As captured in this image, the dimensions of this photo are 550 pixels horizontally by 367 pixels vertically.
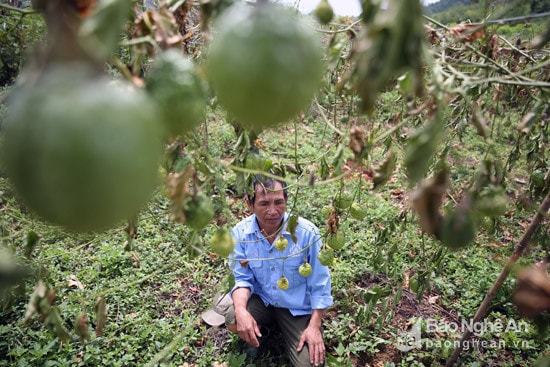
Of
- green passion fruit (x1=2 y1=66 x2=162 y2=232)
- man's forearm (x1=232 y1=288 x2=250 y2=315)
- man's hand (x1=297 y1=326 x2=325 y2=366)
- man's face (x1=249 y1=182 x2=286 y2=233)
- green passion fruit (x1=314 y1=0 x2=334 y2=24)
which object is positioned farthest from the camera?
Result: man's forearm (x1=232 y1=288 x2=250 y2=315)

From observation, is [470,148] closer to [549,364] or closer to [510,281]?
[510,281]

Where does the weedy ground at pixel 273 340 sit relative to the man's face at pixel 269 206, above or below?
below

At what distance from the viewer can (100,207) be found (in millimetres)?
492

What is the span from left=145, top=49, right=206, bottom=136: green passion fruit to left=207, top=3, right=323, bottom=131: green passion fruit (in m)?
0.11

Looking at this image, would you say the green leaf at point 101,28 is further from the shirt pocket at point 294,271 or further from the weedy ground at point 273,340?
the shirt pocket at point 294,271

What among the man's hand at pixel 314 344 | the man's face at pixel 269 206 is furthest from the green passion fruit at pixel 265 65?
the man's hand at pixel 314 344

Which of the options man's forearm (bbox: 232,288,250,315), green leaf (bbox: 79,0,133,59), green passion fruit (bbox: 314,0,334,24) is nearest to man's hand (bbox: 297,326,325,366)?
man's forearm (bbox: 232,288,250,315)

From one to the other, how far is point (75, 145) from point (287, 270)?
8.15 feet

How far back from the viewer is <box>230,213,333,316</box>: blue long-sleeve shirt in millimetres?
2779

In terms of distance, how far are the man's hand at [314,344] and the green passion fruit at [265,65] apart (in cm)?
242

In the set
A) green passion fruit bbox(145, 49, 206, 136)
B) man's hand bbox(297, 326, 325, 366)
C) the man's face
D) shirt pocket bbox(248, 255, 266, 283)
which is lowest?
man's hand bbox(297, 326, 325, 366)

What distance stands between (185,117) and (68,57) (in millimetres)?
254

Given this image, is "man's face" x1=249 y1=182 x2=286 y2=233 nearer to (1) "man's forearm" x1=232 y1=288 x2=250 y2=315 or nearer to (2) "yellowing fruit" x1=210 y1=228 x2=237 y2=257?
(1) "man's forearm" x1=232 y1=288 x2=250 y2=315

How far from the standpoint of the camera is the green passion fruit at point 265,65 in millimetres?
557
